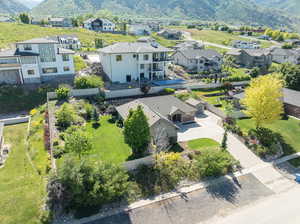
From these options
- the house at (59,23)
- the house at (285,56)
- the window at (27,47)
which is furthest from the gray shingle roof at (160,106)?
the house at (59,23)

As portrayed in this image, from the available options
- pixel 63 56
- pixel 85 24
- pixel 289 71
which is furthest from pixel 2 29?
pixel 289 71

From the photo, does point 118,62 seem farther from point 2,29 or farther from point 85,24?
point 85,24

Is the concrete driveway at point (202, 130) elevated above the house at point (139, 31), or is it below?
below

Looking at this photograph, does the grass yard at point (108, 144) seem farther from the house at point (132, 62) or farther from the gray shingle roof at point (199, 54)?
the gray shingle roof at point (199, 54)

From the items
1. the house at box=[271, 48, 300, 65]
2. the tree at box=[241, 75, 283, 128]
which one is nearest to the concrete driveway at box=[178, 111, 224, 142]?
the tree at box=[241, 75, 283, 128]

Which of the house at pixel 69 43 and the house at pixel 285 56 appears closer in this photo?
the house at pixel 69 43

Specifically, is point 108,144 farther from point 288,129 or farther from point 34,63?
point 288,129

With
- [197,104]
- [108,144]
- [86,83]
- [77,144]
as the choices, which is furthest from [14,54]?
[197,104]
